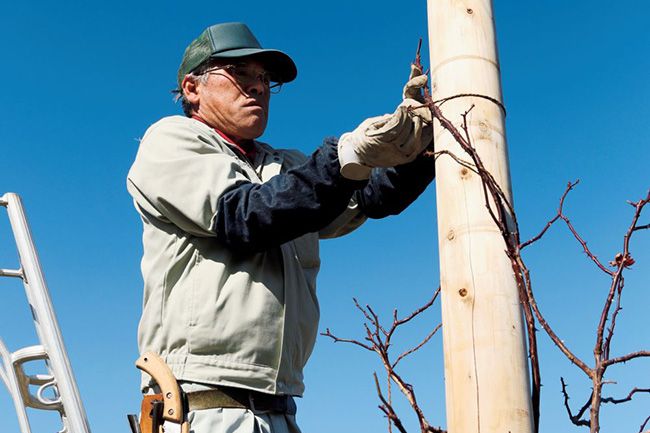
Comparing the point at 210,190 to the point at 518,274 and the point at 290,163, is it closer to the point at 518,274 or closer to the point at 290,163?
the point at 290,163

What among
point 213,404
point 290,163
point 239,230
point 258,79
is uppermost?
point 258,79

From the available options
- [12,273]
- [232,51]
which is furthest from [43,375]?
[232,51]

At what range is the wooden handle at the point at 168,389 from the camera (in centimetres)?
308

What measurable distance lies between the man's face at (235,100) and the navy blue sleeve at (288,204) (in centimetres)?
61

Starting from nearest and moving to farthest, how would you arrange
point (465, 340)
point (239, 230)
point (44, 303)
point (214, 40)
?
point (465, 340), point (239, 230), point (214, 40), point (44, 303)

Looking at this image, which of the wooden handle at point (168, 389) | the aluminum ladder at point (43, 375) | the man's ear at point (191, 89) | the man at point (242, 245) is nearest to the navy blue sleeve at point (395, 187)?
the man at point (242, 245)

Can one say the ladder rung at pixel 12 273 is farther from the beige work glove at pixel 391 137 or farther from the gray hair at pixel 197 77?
the beige work glove at pixel 391 137

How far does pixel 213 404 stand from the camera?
3.09 m

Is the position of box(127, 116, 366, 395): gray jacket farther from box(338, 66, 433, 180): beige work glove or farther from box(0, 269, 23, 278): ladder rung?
box(0, 269, 23, 278): ladder rung

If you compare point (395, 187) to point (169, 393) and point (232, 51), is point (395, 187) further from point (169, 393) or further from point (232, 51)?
point (169, 393)

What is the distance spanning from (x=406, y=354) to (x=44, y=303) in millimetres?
2039

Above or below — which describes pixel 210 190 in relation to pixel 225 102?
below

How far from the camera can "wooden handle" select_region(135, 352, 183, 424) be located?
3.08m

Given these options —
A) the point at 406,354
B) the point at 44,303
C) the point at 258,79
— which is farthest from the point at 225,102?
the point at 44,303
